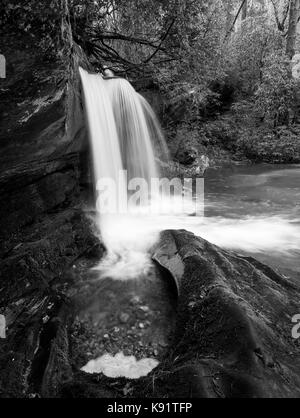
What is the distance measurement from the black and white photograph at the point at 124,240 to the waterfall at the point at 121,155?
40mm

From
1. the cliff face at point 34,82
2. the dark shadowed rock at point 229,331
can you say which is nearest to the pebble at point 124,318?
the dark shadowed rock at point 229,331

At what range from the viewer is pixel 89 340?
10.7 ft

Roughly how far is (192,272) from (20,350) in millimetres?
1839

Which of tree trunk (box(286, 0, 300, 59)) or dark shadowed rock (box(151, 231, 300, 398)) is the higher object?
tree trunk (box(286, 0, 300, 59))

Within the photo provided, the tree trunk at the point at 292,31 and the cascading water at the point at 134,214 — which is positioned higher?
the tree trunk at the point at 292,31

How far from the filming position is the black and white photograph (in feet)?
8.52

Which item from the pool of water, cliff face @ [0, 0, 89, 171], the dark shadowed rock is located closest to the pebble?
the dark shadowed rock

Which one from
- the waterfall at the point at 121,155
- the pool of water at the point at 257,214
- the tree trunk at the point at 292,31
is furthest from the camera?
the tree trunk at the point at 292,31

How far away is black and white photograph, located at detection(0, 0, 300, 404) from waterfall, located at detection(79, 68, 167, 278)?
0.04 m

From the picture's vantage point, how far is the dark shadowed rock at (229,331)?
2.28 metres

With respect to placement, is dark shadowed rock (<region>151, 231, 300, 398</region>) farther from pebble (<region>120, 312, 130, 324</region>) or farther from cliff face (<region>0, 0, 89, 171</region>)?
cliff face (<region>0, 0, 89, 171</region>)

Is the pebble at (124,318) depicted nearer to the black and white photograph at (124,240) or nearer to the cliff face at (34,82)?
the black and white photograph at (124,240)

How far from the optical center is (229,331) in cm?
268
